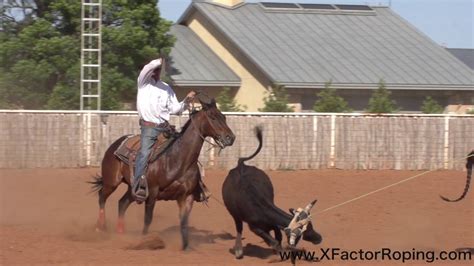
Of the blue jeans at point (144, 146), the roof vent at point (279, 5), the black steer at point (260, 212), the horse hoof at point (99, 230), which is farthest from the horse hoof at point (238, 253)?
the roof vent at point (279, 5)

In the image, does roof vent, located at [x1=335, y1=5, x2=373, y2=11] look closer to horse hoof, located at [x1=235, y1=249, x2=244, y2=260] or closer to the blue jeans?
the blue jeans

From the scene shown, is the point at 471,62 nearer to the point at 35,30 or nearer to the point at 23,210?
the point at 35,30

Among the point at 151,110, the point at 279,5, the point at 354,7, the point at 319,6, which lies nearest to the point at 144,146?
the point at 151,110

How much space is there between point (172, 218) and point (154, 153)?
311 centimetres

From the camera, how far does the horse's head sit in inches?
449

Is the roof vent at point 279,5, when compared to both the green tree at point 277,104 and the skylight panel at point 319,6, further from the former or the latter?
the green tree at point 277,104

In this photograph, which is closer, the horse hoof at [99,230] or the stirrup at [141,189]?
the stirrup at [141,189]

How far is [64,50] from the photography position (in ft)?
93.6

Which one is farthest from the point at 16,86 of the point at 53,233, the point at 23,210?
the point at 53,233

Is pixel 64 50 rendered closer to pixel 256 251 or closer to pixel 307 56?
pixel 307 56

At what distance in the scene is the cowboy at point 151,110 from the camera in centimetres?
1202

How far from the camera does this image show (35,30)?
28.8 meters

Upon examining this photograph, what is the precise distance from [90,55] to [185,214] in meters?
15.8

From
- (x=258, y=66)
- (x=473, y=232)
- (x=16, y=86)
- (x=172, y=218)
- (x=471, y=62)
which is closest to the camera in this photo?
(x=473, y=232)
